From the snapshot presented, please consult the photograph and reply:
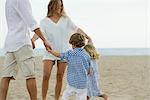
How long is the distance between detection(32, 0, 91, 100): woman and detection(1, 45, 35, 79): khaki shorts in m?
0.79

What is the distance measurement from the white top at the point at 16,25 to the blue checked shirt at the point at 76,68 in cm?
60

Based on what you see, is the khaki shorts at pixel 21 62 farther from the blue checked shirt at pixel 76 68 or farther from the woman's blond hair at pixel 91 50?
the woman's blond hair at pixel 91 50

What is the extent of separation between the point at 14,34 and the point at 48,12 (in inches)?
46.2

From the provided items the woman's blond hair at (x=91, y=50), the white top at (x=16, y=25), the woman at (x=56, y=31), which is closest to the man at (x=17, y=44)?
the white top at (x=16, y=25)

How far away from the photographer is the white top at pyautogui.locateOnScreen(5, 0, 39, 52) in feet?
18.0

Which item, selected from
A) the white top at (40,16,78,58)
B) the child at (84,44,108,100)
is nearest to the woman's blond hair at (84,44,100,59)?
the child at (84,44,108,100)

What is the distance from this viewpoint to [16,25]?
5551 millimetres

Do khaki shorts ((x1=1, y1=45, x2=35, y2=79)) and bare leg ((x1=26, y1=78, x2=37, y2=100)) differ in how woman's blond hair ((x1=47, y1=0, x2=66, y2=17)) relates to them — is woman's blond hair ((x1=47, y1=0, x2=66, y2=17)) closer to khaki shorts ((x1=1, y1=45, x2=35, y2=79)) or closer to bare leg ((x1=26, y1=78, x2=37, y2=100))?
khaki shorts ((x1=1, y1=45, x2=35, y2=79))

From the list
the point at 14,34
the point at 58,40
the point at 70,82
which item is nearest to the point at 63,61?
the point at 58,40

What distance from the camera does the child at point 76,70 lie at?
5762 mm

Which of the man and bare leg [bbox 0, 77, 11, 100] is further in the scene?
bare leg [bbox 0, 77, 11, 100]

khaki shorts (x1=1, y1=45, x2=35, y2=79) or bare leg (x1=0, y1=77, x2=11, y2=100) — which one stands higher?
khaki shorts (x1=1, y1=45, x2=35, y2=79)

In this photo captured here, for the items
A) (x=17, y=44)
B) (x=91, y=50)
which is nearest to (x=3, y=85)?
(x=17, y=44)

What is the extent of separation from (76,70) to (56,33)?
2.87 feet
